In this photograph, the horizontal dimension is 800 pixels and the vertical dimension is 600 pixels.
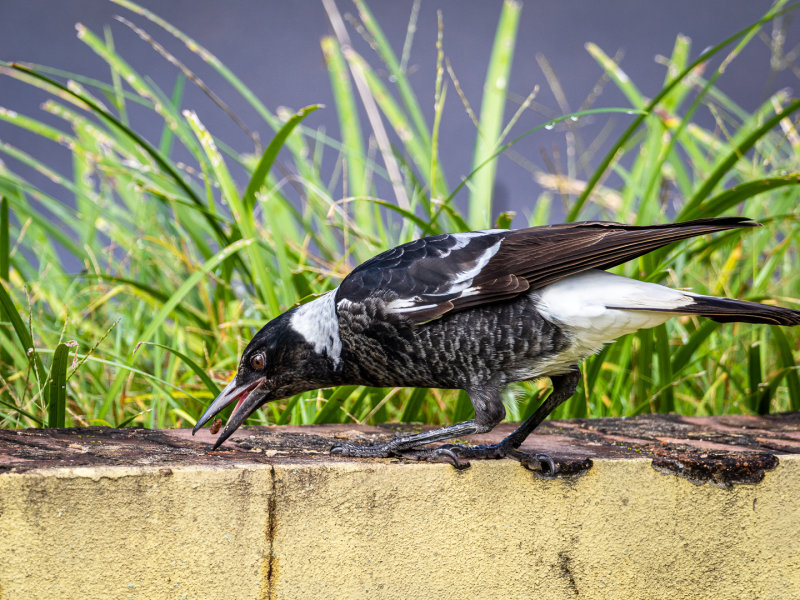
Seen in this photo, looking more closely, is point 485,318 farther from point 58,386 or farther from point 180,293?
point 58,386

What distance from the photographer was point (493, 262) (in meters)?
1.48

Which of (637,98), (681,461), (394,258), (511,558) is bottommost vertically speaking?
(511,558)

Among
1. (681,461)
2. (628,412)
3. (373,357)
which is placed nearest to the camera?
(681,461)

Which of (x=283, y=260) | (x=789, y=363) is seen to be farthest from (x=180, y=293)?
(x=789, y=363)

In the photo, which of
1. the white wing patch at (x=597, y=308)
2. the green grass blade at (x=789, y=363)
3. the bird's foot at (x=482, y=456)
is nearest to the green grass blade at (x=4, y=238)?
the bird's foot at (x=482, y=456)

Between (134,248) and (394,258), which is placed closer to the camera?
(394,258)

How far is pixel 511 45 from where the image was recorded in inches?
107

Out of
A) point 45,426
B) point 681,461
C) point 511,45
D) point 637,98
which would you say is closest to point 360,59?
point 511,45

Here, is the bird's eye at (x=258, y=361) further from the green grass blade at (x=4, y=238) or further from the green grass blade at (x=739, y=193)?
A: the green grass blade at (x=739, y=193)

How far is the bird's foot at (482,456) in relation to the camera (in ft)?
4.38

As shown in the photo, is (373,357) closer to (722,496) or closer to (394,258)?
(394,258)

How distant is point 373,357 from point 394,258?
20 cm

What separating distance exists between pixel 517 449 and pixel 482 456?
7cm

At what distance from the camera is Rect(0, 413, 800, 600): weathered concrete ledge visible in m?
1.12
